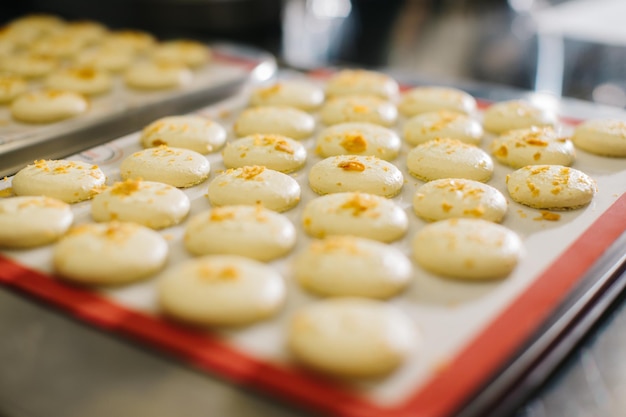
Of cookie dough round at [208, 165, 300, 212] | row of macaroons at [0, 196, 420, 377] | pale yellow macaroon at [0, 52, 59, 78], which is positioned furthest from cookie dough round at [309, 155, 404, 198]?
pale yellow macaroon at [0, 52, 59, 78]

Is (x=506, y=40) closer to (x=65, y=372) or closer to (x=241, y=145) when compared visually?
(x=241, y=145)

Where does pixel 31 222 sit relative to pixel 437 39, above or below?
above

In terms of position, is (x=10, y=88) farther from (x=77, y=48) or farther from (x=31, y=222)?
(x=31, y=222)

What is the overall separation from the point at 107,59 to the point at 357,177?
1.16m

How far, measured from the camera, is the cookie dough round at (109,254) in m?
0.99

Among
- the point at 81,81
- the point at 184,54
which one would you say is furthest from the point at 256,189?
the point at 184,54

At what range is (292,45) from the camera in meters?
2.97

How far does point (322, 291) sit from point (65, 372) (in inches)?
15.8

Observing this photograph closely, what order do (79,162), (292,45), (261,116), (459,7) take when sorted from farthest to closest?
(459,7)
(292,45)
(261,116)
(79,162)

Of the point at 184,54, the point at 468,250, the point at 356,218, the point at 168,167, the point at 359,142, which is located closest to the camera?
the point at 468,250

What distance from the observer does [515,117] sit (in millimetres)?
1657

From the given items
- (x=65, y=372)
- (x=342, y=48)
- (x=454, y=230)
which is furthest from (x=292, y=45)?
(x=65, y=372)

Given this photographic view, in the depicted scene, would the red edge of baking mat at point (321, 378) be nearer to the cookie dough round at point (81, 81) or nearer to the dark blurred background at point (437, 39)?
the cookie dough round at point (81, 81)

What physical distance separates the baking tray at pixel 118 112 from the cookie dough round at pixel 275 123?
26cm
